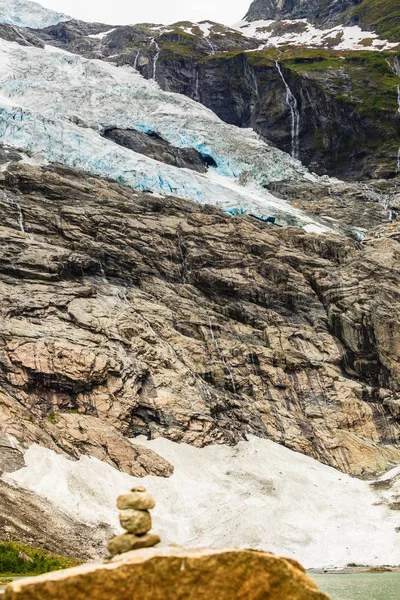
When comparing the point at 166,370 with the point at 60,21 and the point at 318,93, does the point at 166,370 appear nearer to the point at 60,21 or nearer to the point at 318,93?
the point at 318,93

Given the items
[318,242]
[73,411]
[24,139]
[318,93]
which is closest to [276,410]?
[73,411]

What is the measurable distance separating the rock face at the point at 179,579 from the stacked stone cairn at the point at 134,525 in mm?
1536

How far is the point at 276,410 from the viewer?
5841 cm

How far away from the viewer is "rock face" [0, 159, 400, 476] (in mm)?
50500

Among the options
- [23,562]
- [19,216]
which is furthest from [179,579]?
[19,216]

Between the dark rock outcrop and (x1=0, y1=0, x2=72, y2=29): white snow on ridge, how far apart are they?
259 feet

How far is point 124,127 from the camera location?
364 ft

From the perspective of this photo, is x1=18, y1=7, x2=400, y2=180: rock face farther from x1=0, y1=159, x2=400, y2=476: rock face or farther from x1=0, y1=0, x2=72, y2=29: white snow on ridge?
x1=0, y1=159, x2=400, y2=476: rock face

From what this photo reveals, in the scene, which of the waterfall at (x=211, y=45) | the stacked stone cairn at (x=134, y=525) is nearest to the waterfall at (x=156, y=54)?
the waterfall at (x=211, y=45)

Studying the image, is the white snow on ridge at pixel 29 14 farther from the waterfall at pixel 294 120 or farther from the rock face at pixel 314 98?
the waterfall at pixel 294 120

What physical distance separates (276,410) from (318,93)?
320 feet

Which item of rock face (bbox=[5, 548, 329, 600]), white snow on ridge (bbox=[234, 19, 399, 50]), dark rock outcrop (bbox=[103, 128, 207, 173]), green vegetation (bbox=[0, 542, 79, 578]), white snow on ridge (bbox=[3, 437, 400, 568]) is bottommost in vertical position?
white snow on ridge (bbox=[3, 437, 400, 568])

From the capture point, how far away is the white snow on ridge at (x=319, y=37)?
16750 centimetres

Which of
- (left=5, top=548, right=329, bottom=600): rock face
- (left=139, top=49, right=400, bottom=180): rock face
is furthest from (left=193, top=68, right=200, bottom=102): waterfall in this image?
(left=5, top=548, right=329, bottom=600): rock face
